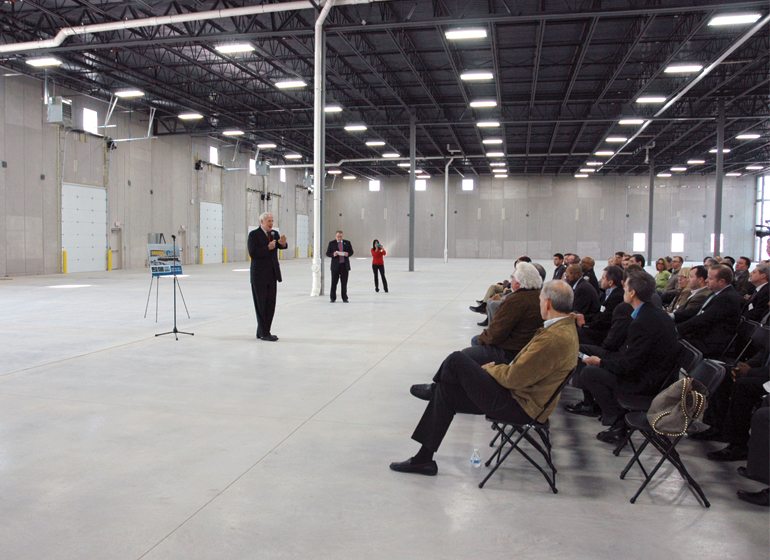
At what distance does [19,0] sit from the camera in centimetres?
1712

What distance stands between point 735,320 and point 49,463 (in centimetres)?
608

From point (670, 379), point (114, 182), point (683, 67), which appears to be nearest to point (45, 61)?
point (114, 182)

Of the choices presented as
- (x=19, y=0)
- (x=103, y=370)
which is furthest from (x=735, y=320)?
(x=19, y=0)

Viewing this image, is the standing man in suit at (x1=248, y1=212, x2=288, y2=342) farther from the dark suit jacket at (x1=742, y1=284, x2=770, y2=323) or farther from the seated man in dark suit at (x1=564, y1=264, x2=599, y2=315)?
the dark suit jacket at (x1=742, y1=284, x2=770, y2=323)

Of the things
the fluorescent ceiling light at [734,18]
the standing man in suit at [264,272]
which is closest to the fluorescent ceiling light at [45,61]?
the standing man in suit at [264,272]

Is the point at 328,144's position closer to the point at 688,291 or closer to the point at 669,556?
the point at 688,291

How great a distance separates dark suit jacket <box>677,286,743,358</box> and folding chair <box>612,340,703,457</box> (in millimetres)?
1943

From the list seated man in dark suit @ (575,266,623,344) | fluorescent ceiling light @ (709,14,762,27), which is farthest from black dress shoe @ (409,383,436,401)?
fluorescent ceiling light @ (709,14,762,27)

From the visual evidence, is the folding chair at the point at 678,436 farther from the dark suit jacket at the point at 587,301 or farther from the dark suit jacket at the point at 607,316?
the dark suit jacket at the point at 587,301

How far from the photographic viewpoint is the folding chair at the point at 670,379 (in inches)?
159

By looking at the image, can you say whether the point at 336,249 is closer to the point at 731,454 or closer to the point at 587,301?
the point at 587,301

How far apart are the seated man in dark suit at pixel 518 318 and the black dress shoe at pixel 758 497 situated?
1.87m

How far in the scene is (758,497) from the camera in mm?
3516

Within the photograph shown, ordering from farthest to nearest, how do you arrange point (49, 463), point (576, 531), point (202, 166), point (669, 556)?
1. point (202, 166)
2. point (49, 463)
3. point (576, 531)
4. point (669, 556)
